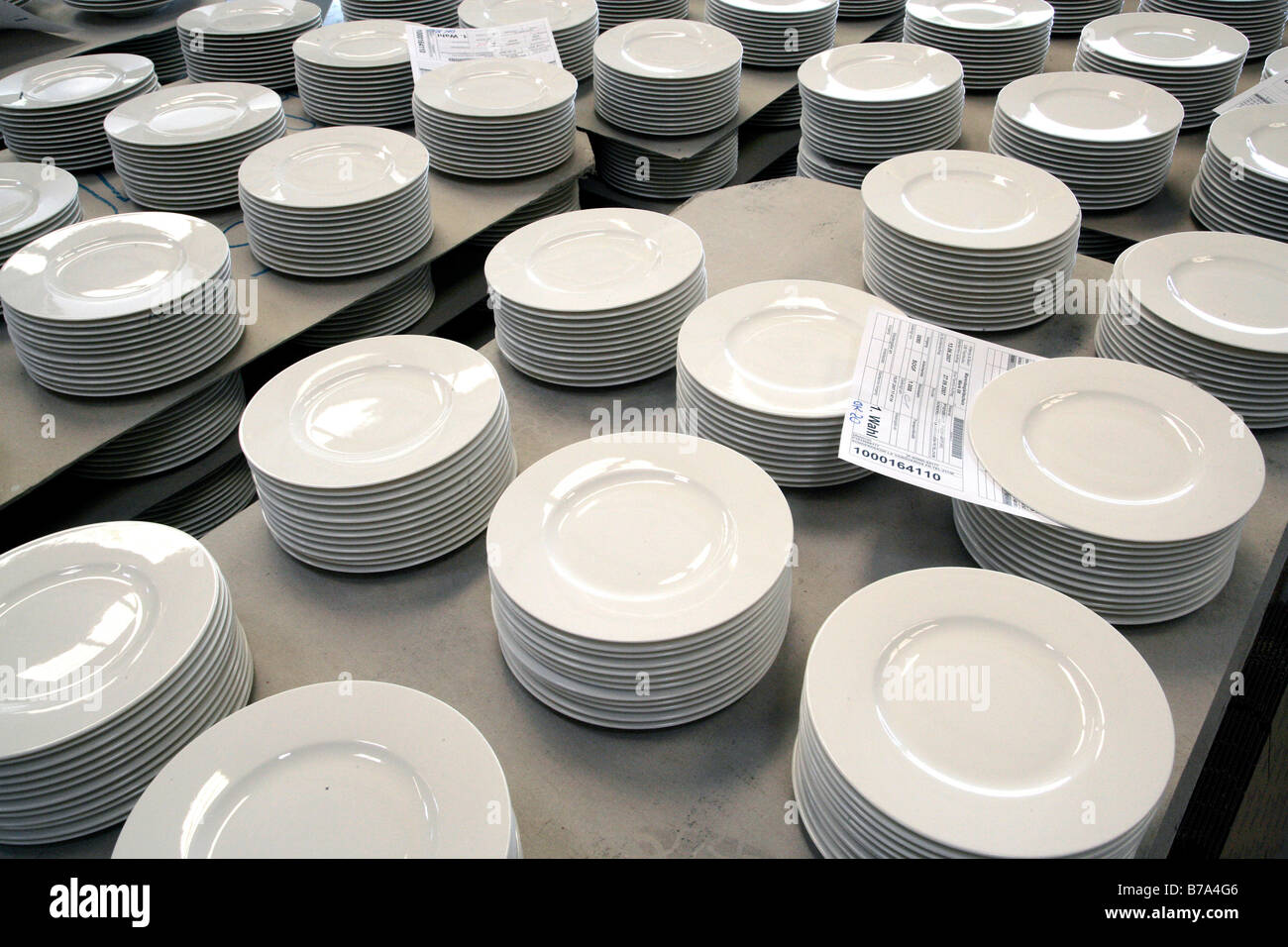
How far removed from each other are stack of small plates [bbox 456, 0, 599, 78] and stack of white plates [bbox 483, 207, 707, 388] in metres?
1.50

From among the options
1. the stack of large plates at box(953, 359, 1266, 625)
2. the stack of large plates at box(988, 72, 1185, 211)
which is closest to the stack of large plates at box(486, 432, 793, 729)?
the stack of large plates at box(953, 359, 1266, 625)

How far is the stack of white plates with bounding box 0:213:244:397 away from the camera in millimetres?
2127

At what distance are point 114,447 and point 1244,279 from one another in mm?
2533

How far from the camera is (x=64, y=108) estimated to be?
3.00m

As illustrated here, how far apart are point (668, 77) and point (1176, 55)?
1.54 meters

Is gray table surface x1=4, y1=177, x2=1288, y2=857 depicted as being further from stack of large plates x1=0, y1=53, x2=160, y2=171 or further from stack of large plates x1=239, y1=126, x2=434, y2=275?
stack of large plates x1=0, y1=53, x2=160, y2=171

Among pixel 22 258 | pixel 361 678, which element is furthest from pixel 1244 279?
pixel 22 258

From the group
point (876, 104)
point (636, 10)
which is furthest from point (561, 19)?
point (876, 104)

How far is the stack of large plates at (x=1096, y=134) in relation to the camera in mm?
2523

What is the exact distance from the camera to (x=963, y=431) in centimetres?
176

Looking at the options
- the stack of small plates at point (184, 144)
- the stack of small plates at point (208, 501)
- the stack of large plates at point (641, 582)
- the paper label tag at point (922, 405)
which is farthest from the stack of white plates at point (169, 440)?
the paper label tag at point (922, 405)

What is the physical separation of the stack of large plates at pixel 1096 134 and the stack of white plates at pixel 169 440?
214cm

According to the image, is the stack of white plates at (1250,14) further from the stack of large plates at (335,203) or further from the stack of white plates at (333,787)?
the stack of white plates at (333,787)
